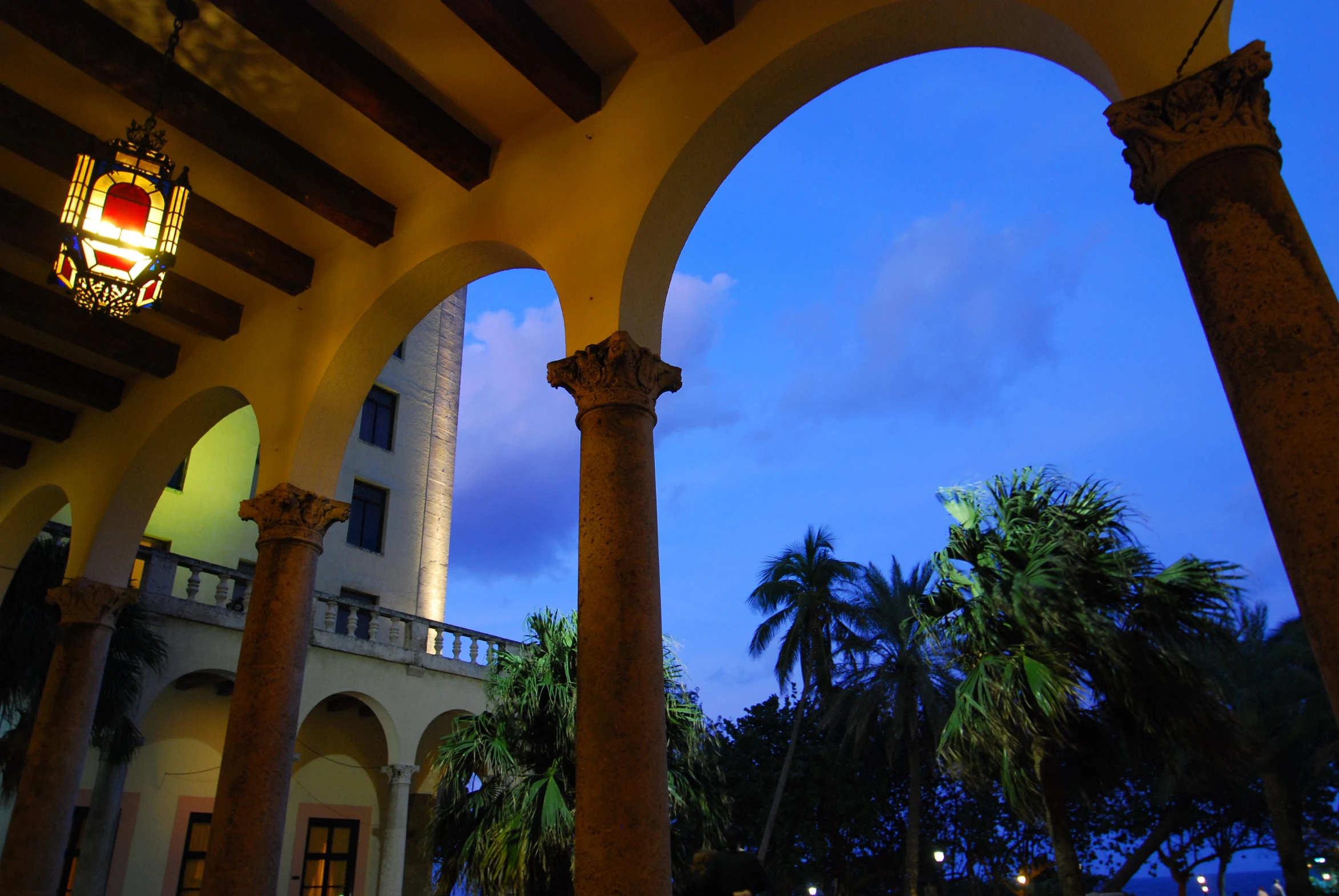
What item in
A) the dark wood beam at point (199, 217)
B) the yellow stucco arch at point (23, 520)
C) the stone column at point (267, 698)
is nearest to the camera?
the stone column at point (267, 698)

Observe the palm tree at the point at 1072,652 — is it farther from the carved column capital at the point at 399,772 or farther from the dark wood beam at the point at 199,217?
the carved column capital at the point at 399,772

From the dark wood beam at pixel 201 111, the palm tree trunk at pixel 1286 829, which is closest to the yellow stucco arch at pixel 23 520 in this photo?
the dark wood beam at pixel 201 111

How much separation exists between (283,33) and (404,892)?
15.8 metres

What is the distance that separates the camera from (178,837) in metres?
14.4

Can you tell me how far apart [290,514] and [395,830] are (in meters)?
10.5

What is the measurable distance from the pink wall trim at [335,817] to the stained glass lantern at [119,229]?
1288 centimetres

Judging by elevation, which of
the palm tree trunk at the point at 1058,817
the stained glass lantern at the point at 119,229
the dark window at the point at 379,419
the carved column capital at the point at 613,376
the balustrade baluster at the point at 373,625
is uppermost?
the dark window at the point at 379,419

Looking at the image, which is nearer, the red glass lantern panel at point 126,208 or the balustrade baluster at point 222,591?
the red glass lantern panel at point 126,208

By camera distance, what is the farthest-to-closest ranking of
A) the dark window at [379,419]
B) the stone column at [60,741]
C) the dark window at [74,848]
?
the dark window at [379,419] → the dark window at [74,848] → the stone column at [60,741]

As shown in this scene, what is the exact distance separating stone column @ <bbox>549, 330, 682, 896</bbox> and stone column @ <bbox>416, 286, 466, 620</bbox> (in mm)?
15302

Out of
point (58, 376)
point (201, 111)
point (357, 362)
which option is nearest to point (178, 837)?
point (58, 376)

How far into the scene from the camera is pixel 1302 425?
3279 millimetres

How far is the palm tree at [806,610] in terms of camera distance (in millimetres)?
25734

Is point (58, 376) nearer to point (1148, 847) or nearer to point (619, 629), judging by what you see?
point (619, 629)
